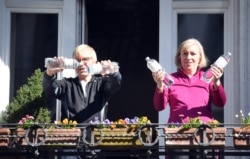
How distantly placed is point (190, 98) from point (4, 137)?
62.5 inches

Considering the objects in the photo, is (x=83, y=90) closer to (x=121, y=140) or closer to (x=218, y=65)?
(x=121, y=140)

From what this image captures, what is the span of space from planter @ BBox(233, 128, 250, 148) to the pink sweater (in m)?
0.56

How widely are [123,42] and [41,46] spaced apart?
84 cm

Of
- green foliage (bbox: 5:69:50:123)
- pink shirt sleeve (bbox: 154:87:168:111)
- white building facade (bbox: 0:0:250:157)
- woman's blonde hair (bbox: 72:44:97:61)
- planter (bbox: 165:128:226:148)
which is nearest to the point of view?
planter (bbox: 165:128:226:148)

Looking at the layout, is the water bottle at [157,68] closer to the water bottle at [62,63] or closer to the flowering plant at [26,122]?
the water bottle at [62,63]

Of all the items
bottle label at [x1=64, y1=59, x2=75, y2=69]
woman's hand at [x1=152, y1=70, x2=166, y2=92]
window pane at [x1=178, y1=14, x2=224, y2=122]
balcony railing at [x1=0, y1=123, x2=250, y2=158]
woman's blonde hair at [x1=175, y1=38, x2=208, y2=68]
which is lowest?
balcony railing at [x1=0, y1=123, x2=250, y2=158]

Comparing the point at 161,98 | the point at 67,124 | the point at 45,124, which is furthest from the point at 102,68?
the point at 45,124

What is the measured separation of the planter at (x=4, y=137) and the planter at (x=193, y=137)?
1280 mm

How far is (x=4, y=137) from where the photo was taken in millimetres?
9188

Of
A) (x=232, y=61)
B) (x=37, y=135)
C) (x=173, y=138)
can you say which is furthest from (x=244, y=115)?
(x=37, y=135)

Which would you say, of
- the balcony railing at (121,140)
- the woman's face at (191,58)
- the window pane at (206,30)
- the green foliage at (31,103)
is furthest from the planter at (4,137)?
the window pane at (206,30)

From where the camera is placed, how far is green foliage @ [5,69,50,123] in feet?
33.2

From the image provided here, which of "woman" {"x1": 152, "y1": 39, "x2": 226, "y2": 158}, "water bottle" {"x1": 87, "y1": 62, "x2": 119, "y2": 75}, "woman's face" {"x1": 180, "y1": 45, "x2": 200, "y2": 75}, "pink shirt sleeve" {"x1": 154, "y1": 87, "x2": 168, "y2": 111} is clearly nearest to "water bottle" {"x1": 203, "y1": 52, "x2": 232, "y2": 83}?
"woman" {"x1": 152, "y1": 39, "x2": 226, "y2": 158}

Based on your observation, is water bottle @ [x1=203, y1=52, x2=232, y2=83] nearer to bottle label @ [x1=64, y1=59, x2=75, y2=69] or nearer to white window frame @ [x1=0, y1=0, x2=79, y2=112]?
bottle label @ [x1=64, y1=59, x2=75, y2=69]
